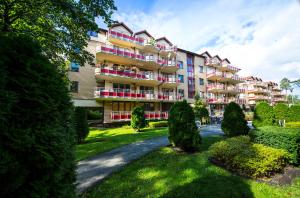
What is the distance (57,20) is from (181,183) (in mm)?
10629

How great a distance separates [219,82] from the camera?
1939 inches

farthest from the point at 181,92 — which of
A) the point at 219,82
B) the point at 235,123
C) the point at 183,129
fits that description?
the point at 183,129

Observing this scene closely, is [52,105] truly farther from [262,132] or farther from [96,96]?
[96,96]

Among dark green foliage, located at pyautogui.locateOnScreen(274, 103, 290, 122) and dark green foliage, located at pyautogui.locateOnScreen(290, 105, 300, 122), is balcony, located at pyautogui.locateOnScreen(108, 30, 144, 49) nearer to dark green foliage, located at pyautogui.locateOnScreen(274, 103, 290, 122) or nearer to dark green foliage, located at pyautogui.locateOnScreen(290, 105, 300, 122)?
dark green foliage, located at pyautogui.locateOnScreen(274, 103, 290, 122)

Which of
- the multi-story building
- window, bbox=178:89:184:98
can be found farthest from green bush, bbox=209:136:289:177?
the multi-story building

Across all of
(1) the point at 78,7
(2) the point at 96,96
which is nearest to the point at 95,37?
(2) the point at 96,96

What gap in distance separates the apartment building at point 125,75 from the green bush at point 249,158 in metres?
19.8

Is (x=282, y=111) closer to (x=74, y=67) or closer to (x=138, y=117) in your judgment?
(x=138, y=117)

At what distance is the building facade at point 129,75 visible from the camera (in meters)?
26.8

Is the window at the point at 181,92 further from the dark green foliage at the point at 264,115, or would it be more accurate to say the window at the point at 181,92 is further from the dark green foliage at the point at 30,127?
the dark green foliage at the point at 30,127

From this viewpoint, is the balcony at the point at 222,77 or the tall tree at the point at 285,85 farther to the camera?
the tall tree at the point at 285,85

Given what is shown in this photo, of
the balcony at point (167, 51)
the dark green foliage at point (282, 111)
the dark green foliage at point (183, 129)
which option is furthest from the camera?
the balcony at point (167, 51)

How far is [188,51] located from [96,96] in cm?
2504

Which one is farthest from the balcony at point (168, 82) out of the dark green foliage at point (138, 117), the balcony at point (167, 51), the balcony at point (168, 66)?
the dark green foliage at point (138, 117)
